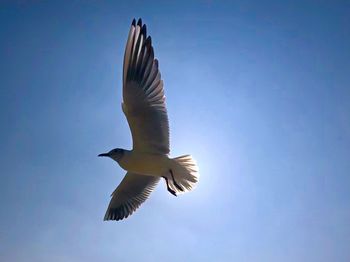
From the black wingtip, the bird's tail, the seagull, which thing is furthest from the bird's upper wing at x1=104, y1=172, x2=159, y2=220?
the black wingtip

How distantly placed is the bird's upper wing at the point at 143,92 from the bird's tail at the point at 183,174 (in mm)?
372

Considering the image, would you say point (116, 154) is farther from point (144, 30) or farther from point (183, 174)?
point (144, 30)

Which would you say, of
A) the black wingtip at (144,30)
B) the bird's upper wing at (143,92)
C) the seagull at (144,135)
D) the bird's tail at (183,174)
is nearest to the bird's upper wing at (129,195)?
the seagull at (144,135)

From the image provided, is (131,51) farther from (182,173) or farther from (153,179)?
(153,179)

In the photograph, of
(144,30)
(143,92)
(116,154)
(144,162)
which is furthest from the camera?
(116,154)

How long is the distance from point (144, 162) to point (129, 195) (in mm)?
1169

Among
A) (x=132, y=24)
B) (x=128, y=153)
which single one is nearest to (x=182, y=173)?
(x=128, y=153)

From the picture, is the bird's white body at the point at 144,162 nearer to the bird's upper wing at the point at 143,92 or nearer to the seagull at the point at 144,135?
the seagull at the point at 144,135

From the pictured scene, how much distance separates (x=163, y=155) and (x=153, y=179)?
1.03 m

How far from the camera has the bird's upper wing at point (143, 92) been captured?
486 centimetres

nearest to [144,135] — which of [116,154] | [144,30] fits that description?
[116,154]

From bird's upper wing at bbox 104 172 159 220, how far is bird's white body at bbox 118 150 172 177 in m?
0.69

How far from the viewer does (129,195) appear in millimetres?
6457

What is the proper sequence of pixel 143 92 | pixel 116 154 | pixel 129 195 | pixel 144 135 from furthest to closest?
pixel 129 195
pixel 116 154
pixel 144 135
pixel 143 92
